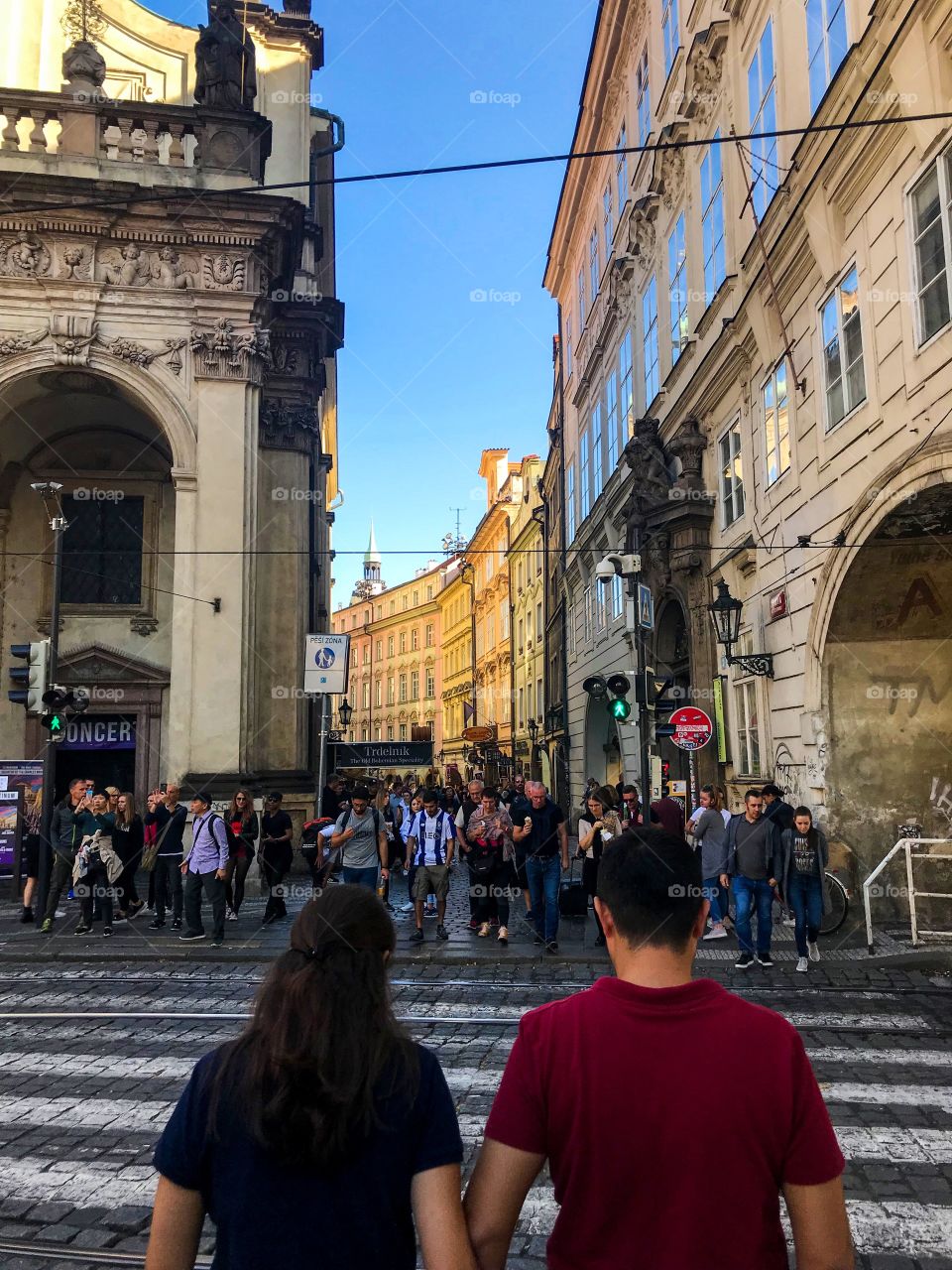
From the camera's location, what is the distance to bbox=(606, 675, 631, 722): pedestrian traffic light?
12.5 m

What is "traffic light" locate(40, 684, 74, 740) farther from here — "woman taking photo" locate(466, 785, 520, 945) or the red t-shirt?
the red t-shirt

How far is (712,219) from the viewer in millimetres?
18266

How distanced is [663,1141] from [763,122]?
55.1ft

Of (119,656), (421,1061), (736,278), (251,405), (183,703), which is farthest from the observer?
(119,656)

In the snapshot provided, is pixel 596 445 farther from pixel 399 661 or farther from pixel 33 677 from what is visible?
pixel 399 661

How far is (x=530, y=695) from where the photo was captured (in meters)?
48.4

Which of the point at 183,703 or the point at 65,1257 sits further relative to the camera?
the point at 183,703

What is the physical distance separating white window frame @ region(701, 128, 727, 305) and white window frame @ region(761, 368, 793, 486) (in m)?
2.77

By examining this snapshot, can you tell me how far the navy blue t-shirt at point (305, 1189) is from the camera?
185 centimetres

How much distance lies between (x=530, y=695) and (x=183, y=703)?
102 ft

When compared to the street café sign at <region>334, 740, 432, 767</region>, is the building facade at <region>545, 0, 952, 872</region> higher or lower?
higher

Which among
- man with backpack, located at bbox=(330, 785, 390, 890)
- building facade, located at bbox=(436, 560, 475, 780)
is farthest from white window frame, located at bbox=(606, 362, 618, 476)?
building facade, located at bbox=(436, 560, 475, 780)

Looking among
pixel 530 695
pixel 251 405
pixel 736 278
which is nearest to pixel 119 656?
pixel 251 405

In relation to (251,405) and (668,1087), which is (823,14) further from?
(668,1087)
